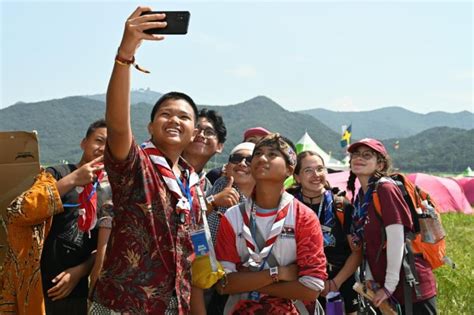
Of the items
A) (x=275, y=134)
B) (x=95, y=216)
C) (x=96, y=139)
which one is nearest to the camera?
(x=275, y=134)

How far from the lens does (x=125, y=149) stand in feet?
6.82

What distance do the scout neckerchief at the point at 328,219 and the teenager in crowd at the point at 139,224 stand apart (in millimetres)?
1635

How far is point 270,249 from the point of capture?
2.67 m

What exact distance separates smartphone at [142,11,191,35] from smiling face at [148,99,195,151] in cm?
54

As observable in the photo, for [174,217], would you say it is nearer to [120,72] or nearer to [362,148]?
[120,72]

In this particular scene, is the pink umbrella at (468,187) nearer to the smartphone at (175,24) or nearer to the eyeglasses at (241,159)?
the eyeglasses at (241,159)

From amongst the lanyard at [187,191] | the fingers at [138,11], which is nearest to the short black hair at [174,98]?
the lanyard at [187,191]

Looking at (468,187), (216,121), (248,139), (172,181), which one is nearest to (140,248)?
(172,181)

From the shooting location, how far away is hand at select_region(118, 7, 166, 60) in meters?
1.96

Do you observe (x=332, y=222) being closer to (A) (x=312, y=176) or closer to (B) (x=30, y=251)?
(A) (x=312, y=176)

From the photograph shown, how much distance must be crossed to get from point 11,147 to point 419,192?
2.95m

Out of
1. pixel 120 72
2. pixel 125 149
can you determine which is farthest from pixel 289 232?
pixel 120 72

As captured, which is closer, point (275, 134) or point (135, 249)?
point (135, 249)

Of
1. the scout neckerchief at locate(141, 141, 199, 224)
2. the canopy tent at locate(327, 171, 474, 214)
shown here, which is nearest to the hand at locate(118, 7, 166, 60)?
the scout neckerchief at locate(141, 141, 199, 224)
